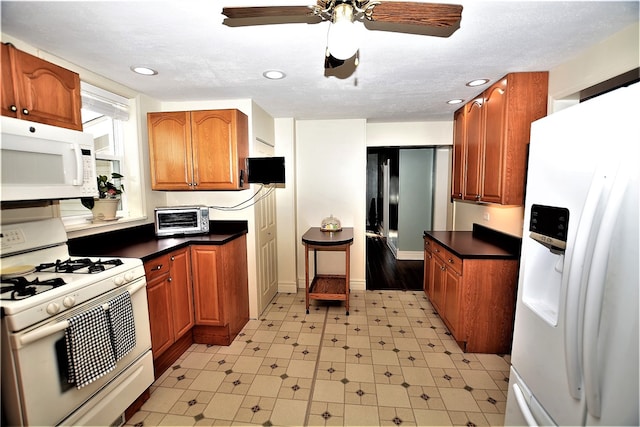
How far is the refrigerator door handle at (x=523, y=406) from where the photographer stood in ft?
3.86

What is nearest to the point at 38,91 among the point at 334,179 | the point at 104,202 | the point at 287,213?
the point at 104,202

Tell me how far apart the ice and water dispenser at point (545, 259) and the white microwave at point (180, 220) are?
8.56ft

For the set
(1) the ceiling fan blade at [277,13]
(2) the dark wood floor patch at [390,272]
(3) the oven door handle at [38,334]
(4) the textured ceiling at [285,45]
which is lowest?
(2) the dark wood floor patch at [390,272]

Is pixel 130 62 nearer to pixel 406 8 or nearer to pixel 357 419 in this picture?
pixel 406 8

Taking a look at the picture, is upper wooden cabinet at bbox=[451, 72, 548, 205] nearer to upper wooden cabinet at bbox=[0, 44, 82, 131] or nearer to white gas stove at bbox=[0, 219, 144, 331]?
white gas stove at bbox=[0, 219, 144, 331]

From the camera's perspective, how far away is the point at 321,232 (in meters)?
3.54

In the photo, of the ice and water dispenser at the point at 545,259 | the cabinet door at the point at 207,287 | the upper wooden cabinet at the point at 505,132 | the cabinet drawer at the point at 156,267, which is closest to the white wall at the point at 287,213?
the cabinet door at the point at 207,287

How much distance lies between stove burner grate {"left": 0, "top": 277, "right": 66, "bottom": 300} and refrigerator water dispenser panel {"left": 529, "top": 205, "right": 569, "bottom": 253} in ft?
7.41

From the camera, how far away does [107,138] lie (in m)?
2.58

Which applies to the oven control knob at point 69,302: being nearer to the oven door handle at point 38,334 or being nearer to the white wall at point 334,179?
the oven door handle at point 38,334

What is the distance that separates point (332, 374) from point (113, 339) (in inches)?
59.9

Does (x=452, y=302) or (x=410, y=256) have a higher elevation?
(x=452, y=302)

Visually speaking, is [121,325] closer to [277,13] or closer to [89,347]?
[89,347]

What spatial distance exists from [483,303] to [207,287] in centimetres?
246
